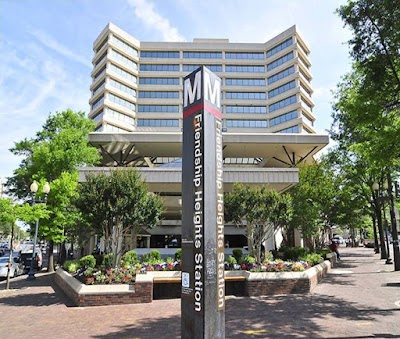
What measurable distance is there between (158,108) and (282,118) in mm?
25647

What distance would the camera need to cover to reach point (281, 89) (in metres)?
69.7

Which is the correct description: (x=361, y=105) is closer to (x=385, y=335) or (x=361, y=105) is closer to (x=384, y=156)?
(x=384, y=156)

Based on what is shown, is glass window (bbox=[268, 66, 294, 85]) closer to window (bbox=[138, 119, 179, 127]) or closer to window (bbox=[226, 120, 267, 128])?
window (bbox=[226, 120, 267, 128])

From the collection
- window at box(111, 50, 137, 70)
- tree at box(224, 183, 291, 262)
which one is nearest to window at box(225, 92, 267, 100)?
window at box(111, 50, 137, 70)

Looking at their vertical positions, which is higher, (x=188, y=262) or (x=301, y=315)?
(x=188, y=262)

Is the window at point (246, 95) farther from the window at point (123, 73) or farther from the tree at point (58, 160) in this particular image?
the tree at point (58, 160)

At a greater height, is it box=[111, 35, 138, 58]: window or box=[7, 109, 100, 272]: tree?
box=[111, 35, 138, 58]: window

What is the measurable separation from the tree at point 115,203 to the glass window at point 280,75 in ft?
203

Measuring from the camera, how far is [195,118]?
6.24m

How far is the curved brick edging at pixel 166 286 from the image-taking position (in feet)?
36.7

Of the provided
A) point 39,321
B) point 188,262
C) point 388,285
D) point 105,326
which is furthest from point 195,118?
point 388,285

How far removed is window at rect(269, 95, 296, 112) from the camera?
219ft

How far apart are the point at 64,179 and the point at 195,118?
60.1 feet

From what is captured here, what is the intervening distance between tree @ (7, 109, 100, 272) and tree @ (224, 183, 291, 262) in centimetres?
851
